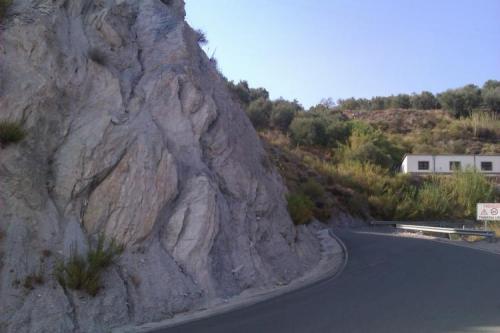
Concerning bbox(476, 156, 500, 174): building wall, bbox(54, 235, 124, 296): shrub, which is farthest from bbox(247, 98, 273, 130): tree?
bbox(54, 235, 124, 296): shrub

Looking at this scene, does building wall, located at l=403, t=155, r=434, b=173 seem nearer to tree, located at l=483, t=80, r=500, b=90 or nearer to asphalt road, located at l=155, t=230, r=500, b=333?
asphalt road, located at l=155, t=230, r=500, b=333

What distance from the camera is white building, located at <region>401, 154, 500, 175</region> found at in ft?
211

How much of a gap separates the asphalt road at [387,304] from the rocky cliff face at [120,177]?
1544 mm

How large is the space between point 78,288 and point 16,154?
3023 mm

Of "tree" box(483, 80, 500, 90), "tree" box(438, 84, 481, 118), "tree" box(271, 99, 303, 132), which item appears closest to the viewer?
"tree" box(271, 99, 303, 132)

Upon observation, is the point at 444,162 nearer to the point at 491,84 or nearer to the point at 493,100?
the point at 493,100

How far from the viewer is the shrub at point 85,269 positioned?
33.1ft

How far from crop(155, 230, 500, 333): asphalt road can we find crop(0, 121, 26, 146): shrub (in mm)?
4844

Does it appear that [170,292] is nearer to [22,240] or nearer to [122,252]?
[122,252]

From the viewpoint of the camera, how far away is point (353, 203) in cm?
4731

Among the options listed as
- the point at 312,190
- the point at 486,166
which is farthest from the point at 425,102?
the point at 312,190

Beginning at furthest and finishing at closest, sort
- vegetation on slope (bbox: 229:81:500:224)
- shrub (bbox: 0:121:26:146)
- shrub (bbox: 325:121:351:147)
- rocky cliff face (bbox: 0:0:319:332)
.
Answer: shrub (bbox: 325:121:351:147), vegetation on slope (bbox: 229:81:500:224), shrub (bbox: 0:121:26:146), rocky cliff face (bbox: 0:0:319:332)

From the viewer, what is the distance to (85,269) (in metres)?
10.3

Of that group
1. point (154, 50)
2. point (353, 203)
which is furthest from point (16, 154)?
point (353, 203)
